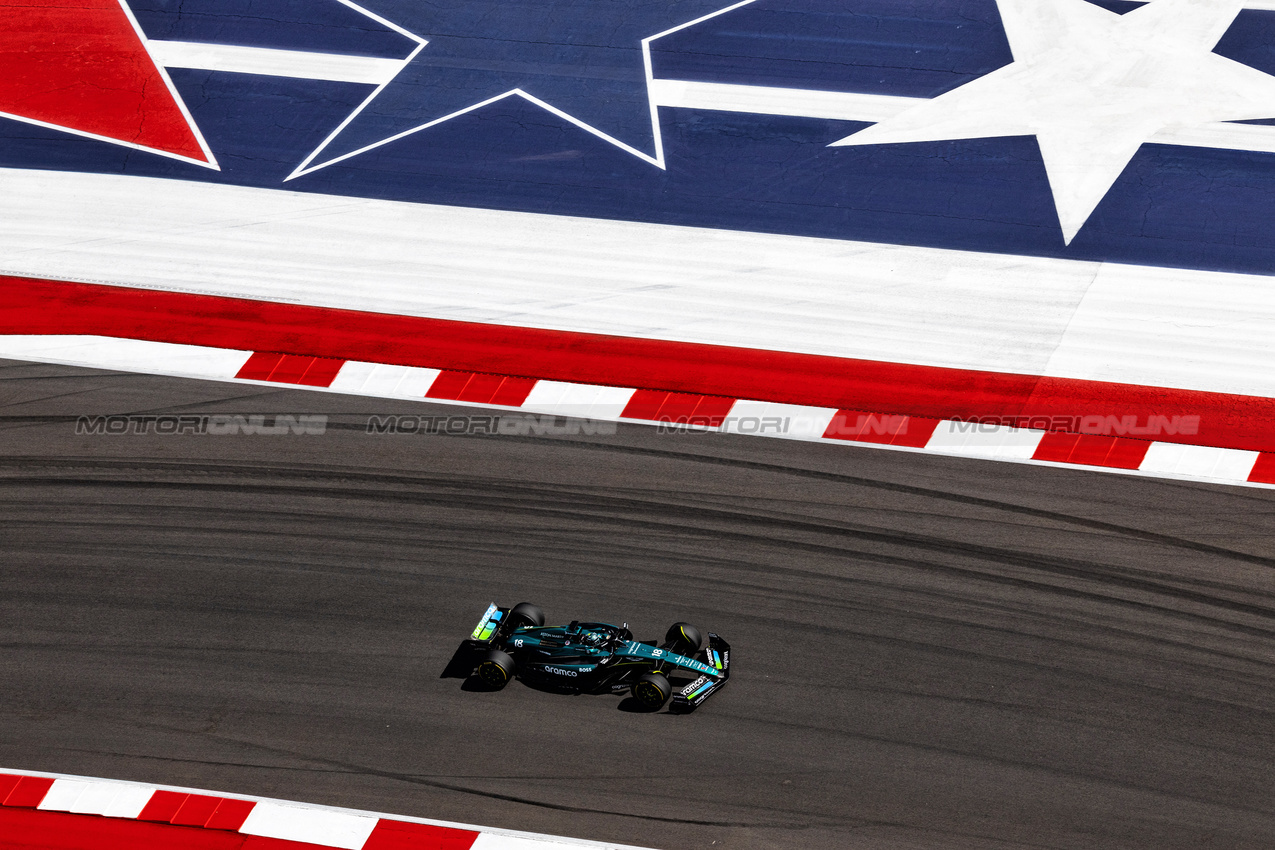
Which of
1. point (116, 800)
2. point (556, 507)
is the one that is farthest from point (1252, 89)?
point (116, 800)

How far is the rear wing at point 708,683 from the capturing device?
9.62 m

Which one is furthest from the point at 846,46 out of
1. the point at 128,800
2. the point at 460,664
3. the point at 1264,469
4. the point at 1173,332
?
the point at 128,800

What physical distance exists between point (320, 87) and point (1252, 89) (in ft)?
43.8

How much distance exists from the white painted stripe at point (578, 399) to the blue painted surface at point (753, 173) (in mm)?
3028

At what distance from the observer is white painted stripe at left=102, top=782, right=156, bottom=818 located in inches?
370

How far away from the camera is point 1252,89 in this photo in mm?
15250

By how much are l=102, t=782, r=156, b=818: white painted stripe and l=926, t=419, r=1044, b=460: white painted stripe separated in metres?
8.36

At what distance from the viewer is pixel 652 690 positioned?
9.55 m

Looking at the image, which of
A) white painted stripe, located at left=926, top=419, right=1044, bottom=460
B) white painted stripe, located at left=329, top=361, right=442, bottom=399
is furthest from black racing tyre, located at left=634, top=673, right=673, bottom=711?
white painted stripe, located at left=329, top=361, right=442, bottom=399

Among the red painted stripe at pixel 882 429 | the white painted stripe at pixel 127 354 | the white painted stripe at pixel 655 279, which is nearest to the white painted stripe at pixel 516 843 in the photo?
the red painted stripe at pixel 882 429

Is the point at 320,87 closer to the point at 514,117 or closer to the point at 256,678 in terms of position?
the point at 514,117

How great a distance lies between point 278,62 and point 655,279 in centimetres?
733

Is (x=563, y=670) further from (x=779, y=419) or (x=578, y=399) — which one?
(x=779, y=419)

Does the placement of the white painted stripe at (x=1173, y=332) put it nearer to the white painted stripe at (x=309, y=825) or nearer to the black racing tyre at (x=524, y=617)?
the black racing tyre at (x=524, y=617)
